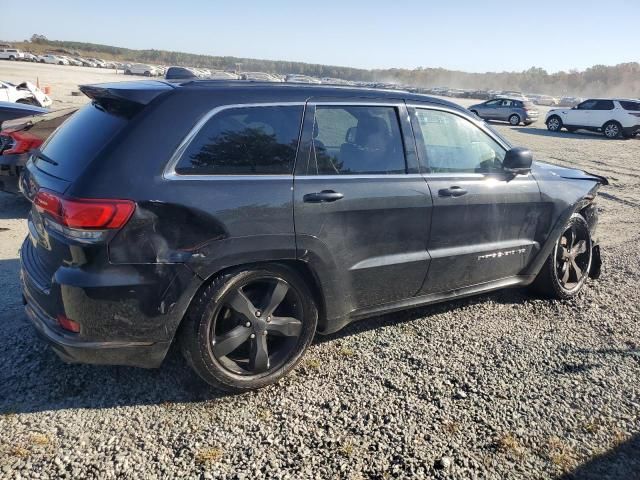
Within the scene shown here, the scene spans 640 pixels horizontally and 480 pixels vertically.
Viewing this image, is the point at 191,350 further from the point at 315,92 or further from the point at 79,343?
the point at 315,92

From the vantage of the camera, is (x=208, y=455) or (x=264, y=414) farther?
(x=264, y=414)

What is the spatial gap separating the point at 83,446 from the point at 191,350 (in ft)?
2.29

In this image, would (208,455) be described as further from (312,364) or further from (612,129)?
(612,129)

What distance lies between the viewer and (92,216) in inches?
95.9

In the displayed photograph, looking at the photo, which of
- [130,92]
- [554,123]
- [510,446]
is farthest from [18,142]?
[554,123]

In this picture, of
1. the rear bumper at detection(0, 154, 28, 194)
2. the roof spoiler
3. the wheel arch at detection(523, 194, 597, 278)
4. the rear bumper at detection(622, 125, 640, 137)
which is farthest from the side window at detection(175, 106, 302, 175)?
the rear bumper at detection(622, 125, 640, 137)

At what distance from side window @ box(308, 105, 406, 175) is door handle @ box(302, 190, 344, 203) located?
14 centimetres

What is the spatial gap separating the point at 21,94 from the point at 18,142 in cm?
→ 1185

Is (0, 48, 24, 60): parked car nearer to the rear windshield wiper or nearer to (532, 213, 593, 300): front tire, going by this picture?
the rear windshield wiper

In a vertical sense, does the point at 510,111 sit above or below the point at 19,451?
above

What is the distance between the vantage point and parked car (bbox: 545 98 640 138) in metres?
21.8

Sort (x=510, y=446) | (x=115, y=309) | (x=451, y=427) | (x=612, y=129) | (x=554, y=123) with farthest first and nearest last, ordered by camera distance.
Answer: (x=554, y=123), (x=612, y=129), (x=451, y=427), (x=510, y=446), (x=115, y=309)

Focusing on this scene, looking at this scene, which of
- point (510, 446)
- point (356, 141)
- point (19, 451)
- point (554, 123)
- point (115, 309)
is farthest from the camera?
point (554, 123)

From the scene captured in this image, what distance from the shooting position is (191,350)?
2787 millimetres
